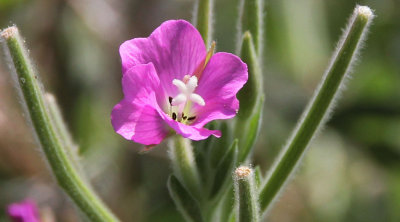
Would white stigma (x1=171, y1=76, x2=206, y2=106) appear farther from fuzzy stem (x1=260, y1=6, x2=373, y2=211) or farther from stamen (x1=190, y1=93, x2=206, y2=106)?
fuzzy stem (x1=260, y1=6, x2=373, y2=211)

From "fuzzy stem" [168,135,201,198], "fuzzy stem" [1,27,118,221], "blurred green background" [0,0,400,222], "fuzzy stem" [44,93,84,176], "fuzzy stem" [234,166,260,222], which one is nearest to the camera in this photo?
"fuzzy stem" [234,166,260,222]

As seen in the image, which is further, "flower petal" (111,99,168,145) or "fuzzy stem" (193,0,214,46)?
"fuzzy stem" (193,0,214,46)

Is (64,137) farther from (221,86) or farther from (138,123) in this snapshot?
(221,86)

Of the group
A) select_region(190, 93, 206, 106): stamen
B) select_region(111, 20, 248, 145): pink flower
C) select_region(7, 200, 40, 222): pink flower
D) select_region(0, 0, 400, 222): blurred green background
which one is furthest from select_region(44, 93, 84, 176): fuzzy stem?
select_region(0, 0, 400, 222): blurred green background

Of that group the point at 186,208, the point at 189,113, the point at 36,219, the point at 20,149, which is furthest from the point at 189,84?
the point at 20,149

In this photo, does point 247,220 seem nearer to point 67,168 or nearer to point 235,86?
point 235,86

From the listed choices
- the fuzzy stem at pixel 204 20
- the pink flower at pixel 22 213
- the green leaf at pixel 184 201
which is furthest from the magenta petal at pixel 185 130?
the pink flower at pixel 22 213

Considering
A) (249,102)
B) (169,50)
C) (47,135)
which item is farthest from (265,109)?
(47,135)
